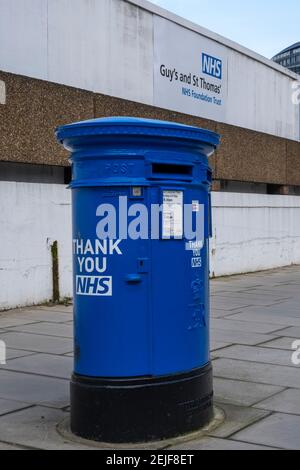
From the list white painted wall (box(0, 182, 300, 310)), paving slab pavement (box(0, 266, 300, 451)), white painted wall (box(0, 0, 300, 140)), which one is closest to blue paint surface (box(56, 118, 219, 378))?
paving slab pavement (box(0, 266, 300, 451))

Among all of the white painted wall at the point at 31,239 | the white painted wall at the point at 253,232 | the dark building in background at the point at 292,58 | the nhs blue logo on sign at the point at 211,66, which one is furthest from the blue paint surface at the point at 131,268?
the dark building in background at the point at 292,58

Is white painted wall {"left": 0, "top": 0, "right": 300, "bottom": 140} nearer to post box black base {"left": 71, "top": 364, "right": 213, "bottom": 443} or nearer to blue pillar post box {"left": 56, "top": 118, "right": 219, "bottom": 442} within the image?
blue pillar post box {"left": 56, "top": 118, "right": 219, "bottom": 442}

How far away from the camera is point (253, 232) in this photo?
15.7 m

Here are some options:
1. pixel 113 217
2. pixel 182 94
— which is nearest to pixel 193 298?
pixel 113 217

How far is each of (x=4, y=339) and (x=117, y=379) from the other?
352cm

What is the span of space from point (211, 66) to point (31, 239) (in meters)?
6.87

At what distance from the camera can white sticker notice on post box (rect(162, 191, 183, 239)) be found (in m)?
4.28

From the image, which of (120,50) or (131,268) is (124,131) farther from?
(120,50)

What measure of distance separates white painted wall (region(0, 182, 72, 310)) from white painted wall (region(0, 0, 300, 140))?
1.87m

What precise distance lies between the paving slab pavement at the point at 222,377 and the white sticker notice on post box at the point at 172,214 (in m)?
1.30

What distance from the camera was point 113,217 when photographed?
4207 millimetres

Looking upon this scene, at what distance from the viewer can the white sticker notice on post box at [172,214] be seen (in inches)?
169

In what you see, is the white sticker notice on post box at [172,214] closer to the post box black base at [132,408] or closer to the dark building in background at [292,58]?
the post box black base at [132,408]

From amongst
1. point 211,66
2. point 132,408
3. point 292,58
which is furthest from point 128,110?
point 292,58
